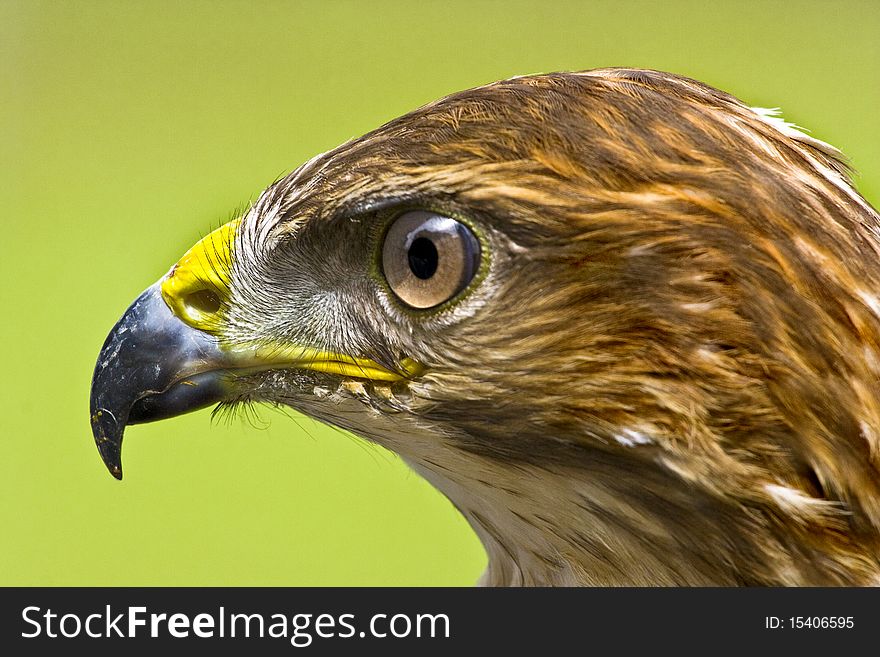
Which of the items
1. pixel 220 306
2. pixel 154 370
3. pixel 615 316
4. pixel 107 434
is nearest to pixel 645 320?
pixel 615 316

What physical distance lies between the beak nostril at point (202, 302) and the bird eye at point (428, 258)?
377 millimetres

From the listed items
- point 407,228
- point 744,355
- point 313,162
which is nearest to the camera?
point 744,355

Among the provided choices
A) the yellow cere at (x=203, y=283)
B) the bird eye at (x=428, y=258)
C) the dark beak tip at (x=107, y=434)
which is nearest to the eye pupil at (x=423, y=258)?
the bird eye at (x=428, y=258)

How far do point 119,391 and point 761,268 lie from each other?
1.17m

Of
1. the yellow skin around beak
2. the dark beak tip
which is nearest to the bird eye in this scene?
the yellow skin around beak

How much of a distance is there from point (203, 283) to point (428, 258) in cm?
51

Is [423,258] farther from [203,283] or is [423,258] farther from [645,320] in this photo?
[203,283]

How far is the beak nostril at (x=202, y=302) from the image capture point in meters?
2.07

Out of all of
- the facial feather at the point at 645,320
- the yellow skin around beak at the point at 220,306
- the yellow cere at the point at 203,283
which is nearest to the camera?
the facial feather at the point at 645,320

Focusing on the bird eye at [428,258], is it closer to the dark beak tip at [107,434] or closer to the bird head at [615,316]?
the bird head at [615,316]

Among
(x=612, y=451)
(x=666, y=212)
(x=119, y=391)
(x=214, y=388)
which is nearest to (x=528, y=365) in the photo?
(x=612, y=451)
